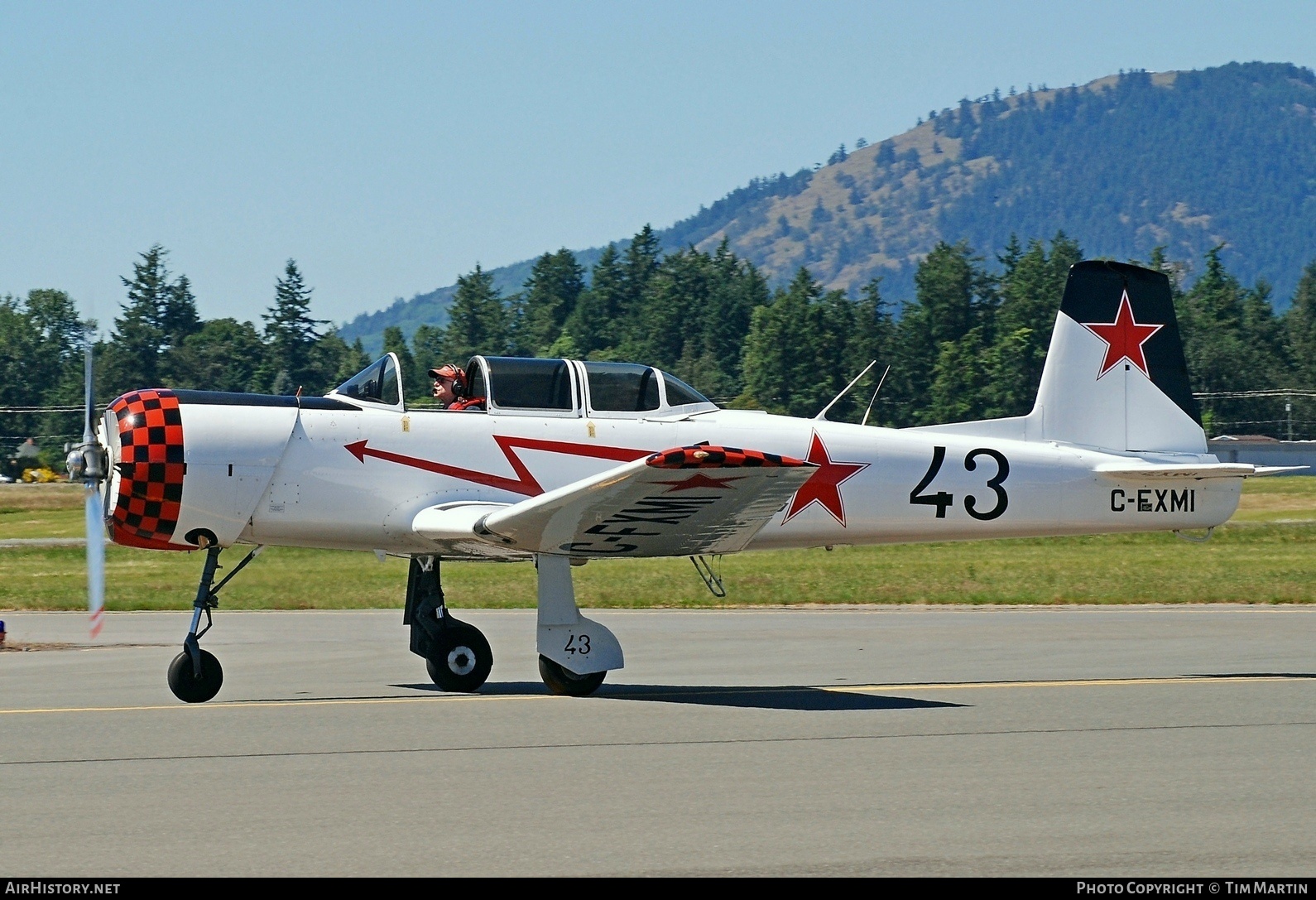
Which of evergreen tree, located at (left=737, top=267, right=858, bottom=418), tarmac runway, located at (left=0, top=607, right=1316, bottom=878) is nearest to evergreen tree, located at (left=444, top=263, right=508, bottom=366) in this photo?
evergreen tree, located at (left=737, top=267, right=858, bottom=418)

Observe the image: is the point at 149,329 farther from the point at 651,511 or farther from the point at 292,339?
the point at 651,511

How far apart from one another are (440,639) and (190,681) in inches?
76.4

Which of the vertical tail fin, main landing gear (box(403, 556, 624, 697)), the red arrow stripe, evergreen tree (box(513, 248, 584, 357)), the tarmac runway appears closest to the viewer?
the tarmac runway

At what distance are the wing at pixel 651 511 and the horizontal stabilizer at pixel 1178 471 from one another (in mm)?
3424

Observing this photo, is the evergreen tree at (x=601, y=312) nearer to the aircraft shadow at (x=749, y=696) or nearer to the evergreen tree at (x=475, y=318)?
the evergreen tree at (x=475, y=318)

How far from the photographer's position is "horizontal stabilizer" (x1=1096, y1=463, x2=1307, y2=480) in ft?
40.8

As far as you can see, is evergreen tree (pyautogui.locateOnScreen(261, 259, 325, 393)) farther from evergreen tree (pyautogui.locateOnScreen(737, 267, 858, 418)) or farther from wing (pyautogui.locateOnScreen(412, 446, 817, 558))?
wing (pyautogui.locateOnScreen(412, 446, 817, 558))

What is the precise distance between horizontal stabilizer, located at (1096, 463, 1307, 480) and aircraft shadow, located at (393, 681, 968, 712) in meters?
3.19

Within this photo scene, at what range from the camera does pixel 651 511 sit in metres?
10.4

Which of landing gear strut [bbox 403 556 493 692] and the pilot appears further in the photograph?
the pilot

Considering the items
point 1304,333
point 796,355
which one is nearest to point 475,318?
point 796,355

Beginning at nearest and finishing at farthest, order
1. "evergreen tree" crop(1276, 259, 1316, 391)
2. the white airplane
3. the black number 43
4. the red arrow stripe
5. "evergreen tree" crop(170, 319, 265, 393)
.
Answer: the white airplane, the red arrow stripe, the black number 43, "evergreen tree" crop(170, 319, 265, 393), "evergreen tree" crop(1276, 259, 1316, 391)

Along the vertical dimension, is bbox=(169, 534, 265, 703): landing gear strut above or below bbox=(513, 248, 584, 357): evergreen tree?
below
